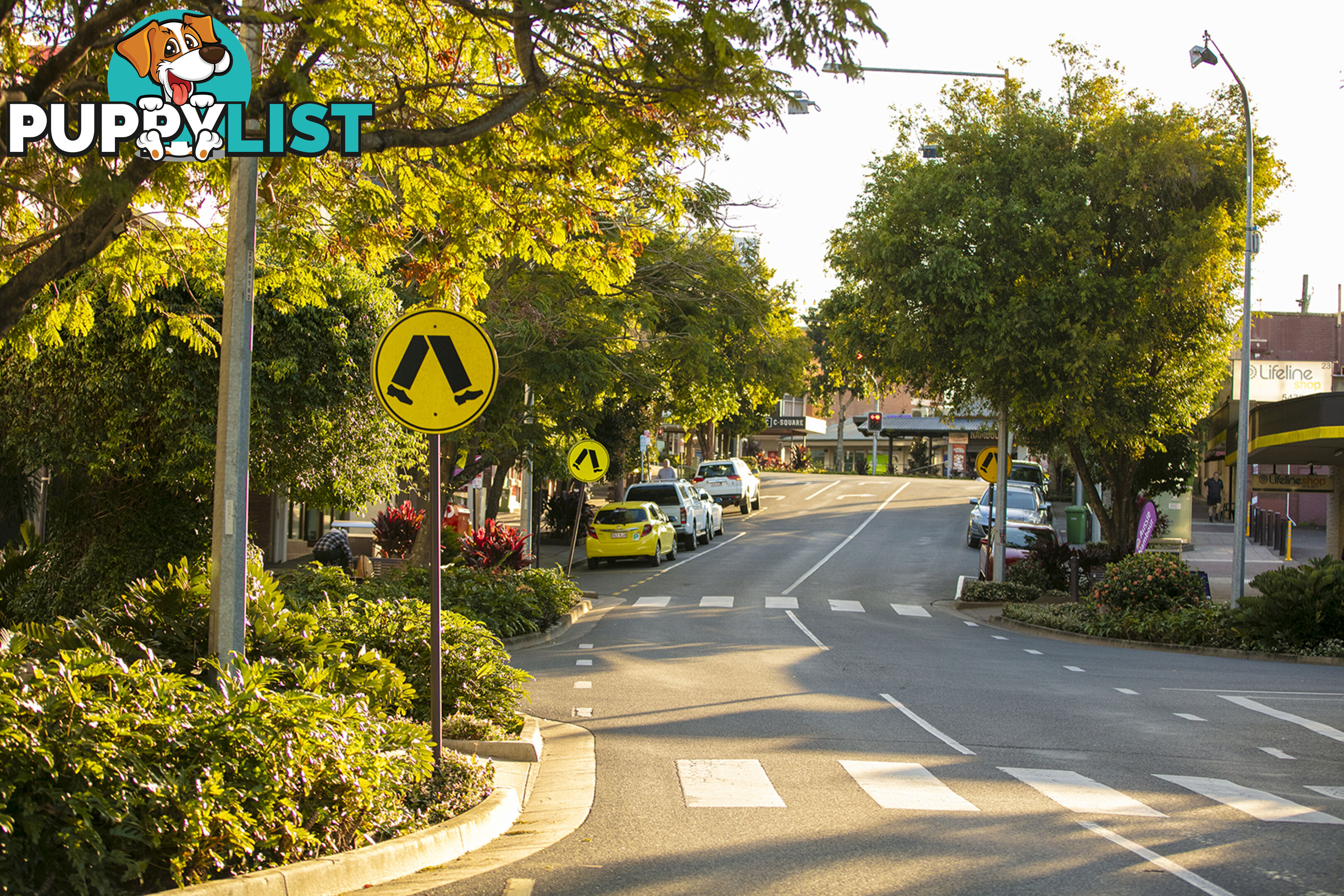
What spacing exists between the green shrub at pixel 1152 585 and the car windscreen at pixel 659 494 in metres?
15.3

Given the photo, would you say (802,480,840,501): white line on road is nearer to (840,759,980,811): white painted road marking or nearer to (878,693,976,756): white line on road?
(878,693,976,756): white line on road

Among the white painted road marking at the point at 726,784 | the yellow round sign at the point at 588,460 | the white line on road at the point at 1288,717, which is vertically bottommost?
the white line on road at the point at 1288,717

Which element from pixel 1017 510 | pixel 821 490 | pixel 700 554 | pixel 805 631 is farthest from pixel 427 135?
pixel 821 490

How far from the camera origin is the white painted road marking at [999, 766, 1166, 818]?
7.64 m

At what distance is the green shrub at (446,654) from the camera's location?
9258mm

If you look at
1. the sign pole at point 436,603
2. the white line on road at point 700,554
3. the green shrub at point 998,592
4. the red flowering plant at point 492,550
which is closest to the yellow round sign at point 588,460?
the red flowering plant at point 492,550

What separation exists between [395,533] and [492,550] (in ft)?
11.2

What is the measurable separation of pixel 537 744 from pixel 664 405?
1093 inches

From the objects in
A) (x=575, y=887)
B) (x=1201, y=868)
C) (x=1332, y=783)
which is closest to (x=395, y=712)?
(x=575, y=887)

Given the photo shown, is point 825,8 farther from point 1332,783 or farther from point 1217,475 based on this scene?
point 1217,475

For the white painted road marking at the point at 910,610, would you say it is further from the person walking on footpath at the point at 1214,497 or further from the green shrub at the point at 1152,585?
the person walking on footpath at the point at 1214,497

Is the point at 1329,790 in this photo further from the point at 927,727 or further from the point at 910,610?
the point at 910,610

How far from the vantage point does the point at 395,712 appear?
26.9 ft

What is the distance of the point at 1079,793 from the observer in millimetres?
8180
